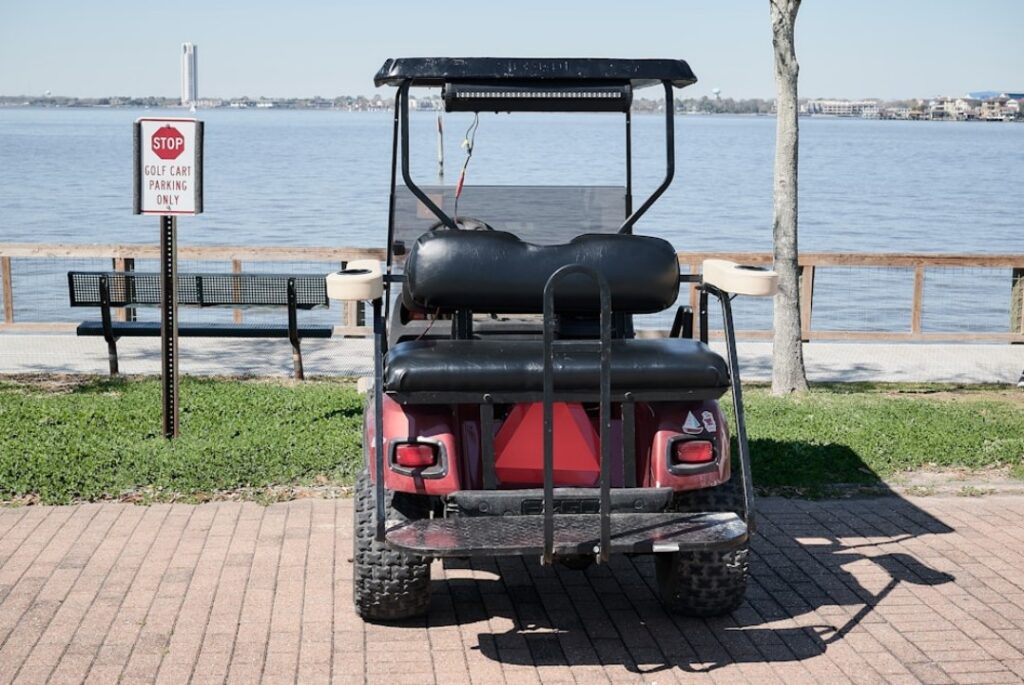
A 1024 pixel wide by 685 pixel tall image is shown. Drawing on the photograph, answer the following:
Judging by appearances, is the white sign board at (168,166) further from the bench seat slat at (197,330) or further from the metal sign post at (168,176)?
the bench seat slat at (197,330)

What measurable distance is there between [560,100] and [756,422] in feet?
11.1

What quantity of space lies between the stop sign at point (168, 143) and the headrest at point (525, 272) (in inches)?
132

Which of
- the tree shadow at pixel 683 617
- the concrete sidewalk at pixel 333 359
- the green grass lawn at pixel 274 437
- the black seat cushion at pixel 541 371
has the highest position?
the black seat cushion at pixel 541 371

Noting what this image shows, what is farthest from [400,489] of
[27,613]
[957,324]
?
[957,324]

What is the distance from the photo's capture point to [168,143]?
8.22 metres

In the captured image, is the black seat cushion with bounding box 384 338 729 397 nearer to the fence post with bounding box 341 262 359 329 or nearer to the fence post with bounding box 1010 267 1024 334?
the fence post with bounding box 341 262 359 329

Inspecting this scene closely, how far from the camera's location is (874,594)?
5859 mm

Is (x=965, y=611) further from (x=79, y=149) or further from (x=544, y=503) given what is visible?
(x=79, y=149)

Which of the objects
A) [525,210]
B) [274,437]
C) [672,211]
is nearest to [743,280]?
[525,210]

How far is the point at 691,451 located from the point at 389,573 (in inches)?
49.4

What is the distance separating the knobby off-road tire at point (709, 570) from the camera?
5.40 meters

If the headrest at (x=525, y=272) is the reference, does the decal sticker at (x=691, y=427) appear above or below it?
below

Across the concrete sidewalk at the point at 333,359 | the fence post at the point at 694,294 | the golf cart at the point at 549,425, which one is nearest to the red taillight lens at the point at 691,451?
the golf cart at the point at 549,425

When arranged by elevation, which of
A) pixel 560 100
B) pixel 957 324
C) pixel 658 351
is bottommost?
pixel 957 324
